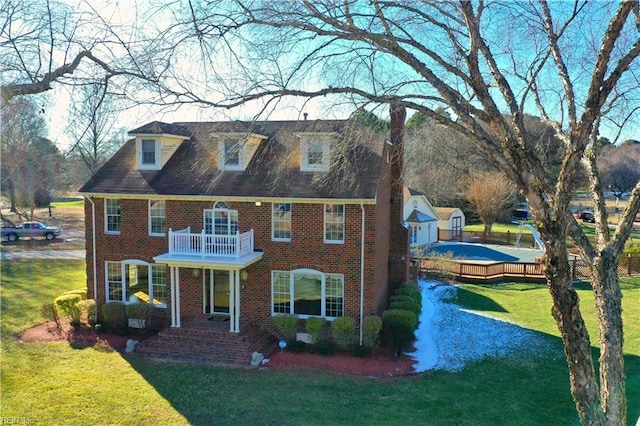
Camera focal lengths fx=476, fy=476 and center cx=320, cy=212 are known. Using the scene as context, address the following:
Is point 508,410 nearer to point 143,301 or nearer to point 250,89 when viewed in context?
point 250,89

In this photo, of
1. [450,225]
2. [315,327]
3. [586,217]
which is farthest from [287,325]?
[586,217]

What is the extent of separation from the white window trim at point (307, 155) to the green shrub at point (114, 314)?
7951 millimetres

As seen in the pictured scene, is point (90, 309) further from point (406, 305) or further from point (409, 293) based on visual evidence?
point (409, 293)

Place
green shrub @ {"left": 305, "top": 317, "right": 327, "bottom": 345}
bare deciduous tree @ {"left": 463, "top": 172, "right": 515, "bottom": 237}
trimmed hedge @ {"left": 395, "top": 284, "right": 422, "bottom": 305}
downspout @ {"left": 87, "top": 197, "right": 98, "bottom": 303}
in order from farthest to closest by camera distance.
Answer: bare deciduous tree @ {"left": 463, "top": 172, "right": 515, "bottom": 237} → trimmed hedge @ {"left": 395, "top": 284, "right": 422, "bottom": 305} → downspout @ {"left": 87, "top": 197, "right": 98, "bottom": 303} → green shrub @ {"left": 305, "top": 317, "right": 327, "bottom": 345}

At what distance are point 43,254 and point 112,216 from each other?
19515 mm

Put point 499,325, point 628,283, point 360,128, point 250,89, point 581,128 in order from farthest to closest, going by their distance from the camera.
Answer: point 628,283 < point 499,325 < point 360,128 < point 250,89 < point 581,128

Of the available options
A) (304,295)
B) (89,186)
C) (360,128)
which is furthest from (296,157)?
(360,128)

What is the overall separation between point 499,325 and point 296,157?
401 inches

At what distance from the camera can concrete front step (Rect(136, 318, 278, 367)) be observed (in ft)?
46.7

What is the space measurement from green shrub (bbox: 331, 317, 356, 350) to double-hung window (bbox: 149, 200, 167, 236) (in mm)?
7001

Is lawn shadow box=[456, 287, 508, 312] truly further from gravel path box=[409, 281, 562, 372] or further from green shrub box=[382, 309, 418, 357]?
green shrub box=[382, 309, 418, 357]

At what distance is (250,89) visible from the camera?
6.26 m

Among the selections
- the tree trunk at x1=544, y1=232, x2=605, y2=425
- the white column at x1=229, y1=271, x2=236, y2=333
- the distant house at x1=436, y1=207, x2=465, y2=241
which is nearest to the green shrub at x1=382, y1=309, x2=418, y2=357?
the white column at x1=229, y1=271, x2=236, y2=333

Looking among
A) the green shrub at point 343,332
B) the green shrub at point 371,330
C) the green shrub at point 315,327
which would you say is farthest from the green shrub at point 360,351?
the green shrub at point 315,327
